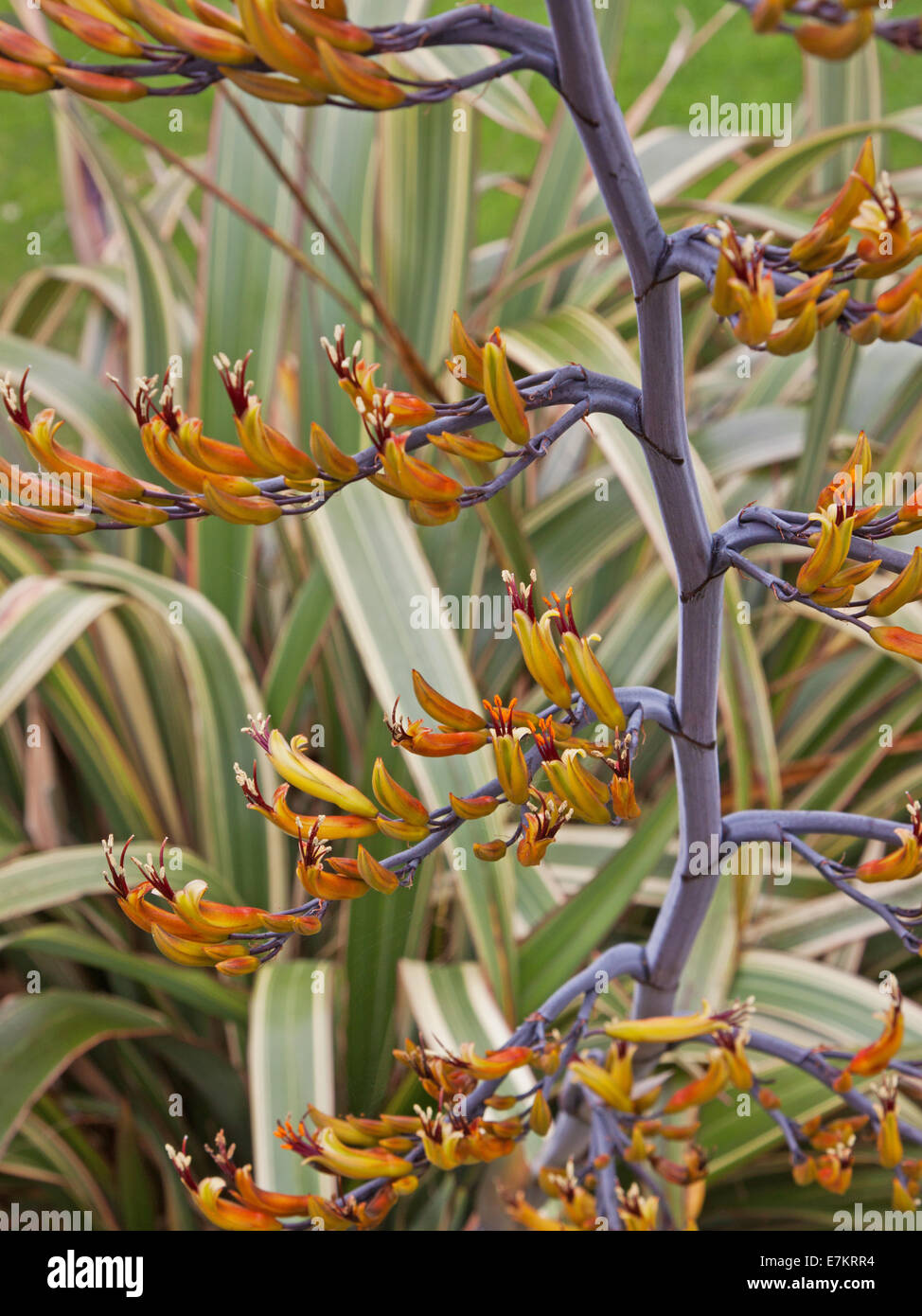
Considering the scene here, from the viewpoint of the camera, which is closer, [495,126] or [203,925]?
[203,925]

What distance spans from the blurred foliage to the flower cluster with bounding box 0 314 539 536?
0.21 metres

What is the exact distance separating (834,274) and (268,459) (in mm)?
103

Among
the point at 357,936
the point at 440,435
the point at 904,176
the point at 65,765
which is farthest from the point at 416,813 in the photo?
the point at 904,176

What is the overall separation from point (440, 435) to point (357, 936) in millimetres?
280

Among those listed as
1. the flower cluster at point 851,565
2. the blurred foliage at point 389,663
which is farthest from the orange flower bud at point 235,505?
the blurred foliage at point 389,663

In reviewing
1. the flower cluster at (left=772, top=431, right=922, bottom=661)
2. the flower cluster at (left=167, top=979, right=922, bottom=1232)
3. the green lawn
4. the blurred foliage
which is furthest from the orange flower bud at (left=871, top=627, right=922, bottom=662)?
the green lawn

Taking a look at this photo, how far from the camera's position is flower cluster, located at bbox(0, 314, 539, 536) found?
0.18 m

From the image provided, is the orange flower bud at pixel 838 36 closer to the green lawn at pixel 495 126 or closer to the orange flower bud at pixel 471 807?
the orange flower bud at pixel 471 807

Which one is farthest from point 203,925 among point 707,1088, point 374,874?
point 707,1088

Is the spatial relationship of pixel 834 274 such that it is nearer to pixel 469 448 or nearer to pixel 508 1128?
pixel 469 448

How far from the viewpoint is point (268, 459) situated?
18 centimetres

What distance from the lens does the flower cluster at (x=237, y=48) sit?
16 centimetres

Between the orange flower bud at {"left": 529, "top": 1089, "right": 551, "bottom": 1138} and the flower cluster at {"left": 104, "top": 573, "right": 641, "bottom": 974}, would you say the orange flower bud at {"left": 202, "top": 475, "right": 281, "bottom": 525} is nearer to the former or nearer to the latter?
the flower cluster at {"left": 104, "top": 573, "right": 641, "bottom": 974}
